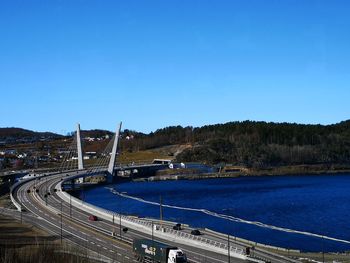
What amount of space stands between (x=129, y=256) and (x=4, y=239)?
7.53 meters

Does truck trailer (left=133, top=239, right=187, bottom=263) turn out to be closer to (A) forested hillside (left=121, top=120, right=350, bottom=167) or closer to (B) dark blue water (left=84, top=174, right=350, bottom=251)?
(B) dark blue water (left=84, top=174, right=350, bottom=251)

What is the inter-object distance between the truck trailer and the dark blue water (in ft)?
29.7

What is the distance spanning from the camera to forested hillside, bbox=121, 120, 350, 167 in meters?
97.1

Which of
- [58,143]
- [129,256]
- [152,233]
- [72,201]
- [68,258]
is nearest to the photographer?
[68,258]

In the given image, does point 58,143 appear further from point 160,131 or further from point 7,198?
point 7,198

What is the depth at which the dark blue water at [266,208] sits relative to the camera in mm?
32125

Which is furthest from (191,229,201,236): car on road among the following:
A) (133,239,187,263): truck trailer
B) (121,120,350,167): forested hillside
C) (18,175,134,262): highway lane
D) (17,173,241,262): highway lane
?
(121,120,350,167): forested hillside

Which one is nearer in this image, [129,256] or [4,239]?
[129,256]

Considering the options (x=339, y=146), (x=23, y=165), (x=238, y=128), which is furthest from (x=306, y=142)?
(x=23, y=165)

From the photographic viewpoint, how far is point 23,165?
9850 centimetres

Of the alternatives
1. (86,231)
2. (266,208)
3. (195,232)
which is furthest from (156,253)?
(266,208)

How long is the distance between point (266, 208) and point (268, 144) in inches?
2242

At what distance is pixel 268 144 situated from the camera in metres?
101

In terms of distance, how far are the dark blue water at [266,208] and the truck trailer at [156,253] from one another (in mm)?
9057
